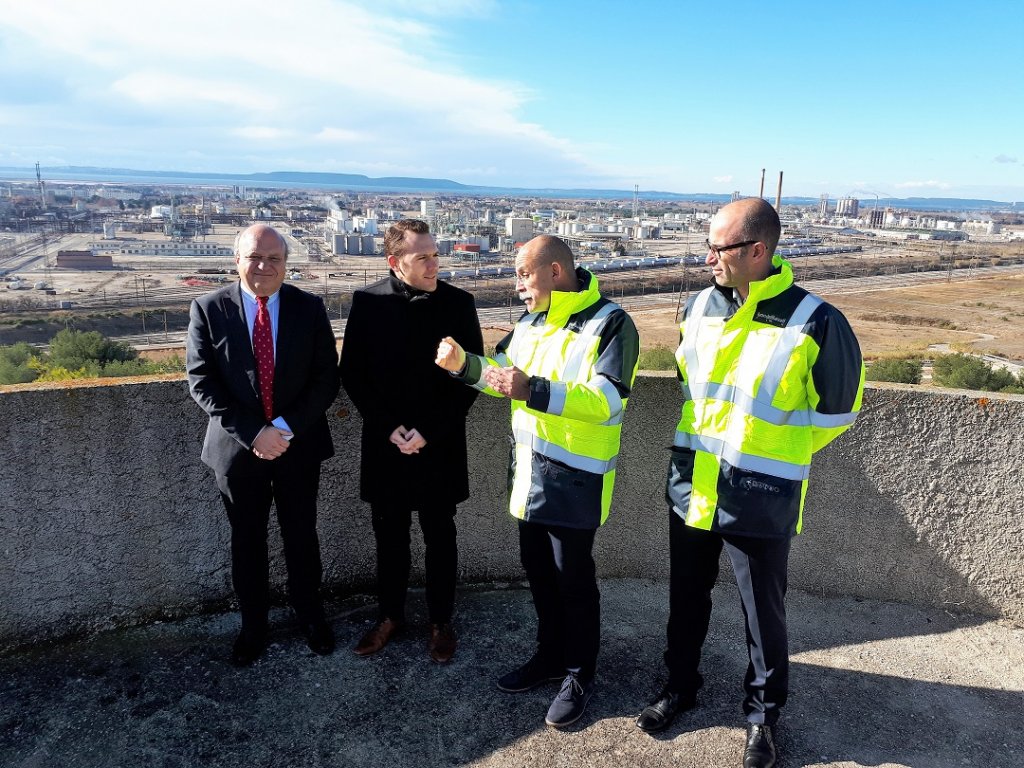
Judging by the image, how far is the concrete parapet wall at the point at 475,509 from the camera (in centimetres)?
258

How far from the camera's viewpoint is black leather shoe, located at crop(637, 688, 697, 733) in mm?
2242

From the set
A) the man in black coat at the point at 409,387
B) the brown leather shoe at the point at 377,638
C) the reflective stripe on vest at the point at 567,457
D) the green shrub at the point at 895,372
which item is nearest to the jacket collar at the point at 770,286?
the reflective stripe on vest at the point at 567,457

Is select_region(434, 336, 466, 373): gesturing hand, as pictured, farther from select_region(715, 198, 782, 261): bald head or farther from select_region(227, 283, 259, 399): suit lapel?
select_region(715, 198, 782, 261): bald head

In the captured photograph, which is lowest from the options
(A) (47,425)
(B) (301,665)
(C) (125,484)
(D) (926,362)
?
(D) (926,362)

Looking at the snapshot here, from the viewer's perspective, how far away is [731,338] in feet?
6.93

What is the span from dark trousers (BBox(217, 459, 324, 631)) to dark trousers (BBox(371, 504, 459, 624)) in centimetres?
25

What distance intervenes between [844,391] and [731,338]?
1.13ft

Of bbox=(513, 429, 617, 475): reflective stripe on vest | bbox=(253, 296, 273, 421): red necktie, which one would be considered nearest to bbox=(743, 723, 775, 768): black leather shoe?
bbox=(513, 429, 617, 475): reflective stripe on vest

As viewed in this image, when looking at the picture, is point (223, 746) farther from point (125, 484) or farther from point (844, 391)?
point (844, 391)

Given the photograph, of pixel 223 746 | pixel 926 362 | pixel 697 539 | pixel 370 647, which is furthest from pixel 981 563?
pixel 926 362

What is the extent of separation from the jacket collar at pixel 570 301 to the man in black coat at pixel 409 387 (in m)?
0.39

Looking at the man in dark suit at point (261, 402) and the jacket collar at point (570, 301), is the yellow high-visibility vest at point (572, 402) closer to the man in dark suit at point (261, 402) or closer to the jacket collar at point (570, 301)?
the jacket collar at point (570, 301)

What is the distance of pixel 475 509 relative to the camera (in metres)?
3.10

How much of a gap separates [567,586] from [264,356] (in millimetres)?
1309
